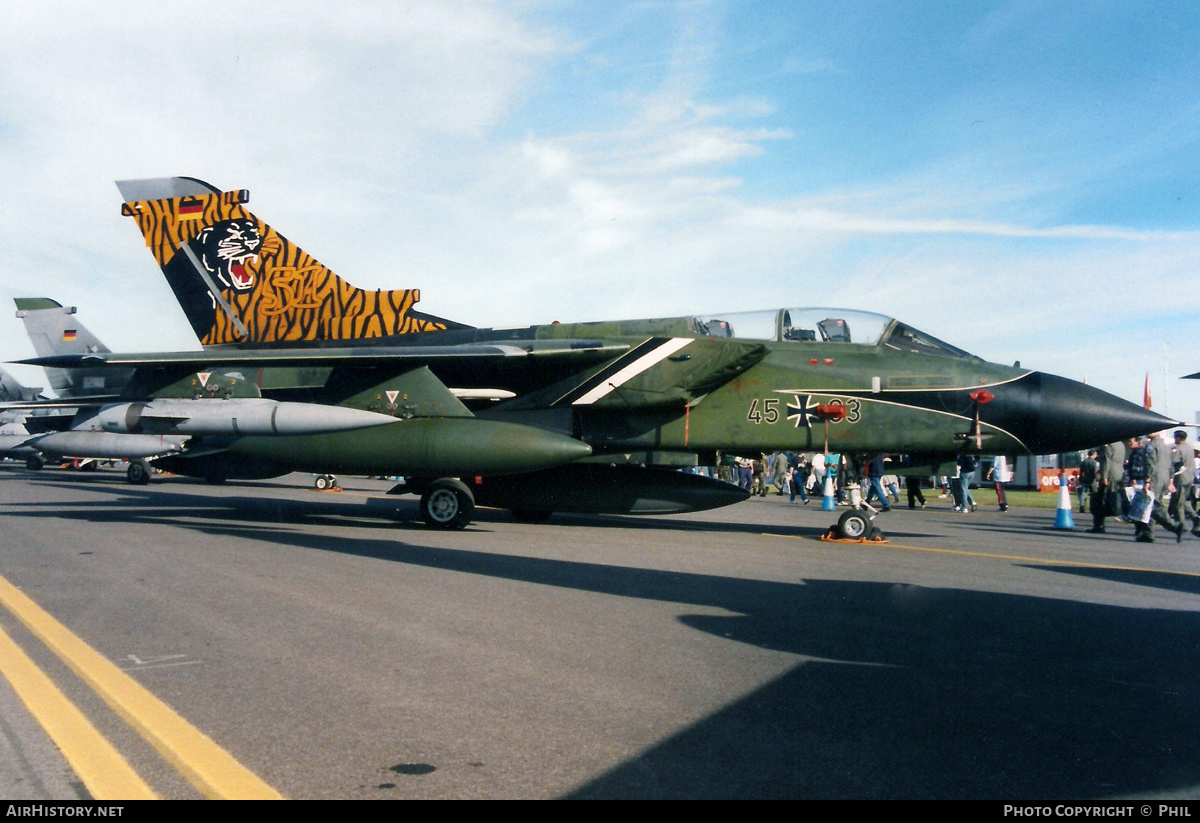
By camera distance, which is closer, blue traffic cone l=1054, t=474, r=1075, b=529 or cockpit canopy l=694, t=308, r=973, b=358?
cockpit canopy l=694, t=308, r=973, b=358

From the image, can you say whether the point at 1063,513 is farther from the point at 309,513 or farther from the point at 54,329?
the point at 54,329

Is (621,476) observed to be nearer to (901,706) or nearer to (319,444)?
(319,444)

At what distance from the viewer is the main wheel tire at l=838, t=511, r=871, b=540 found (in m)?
11.5

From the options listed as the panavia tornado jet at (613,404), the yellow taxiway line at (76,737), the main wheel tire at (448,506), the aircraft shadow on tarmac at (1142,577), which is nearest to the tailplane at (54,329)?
→ the panavia tornado jet at (613,404)

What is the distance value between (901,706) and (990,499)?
77.3 ft

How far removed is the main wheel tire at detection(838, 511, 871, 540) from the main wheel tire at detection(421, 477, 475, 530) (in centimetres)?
500

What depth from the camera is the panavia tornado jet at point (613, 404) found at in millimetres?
11141

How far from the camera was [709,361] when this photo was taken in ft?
39.0

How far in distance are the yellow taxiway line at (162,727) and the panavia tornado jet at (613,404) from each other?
6769 mm

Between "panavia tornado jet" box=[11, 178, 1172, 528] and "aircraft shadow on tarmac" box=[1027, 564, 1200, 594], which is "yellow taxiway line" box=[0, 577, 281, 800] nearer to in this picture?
"panavia tornado jet" box=[11, 178, 1172, 528]

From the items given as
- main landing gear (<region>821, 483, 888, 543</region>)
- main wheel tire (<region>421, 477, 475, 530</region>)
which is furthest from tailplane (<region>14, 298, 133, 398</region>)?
main landing gear (<region>821, 483, 888, 543</region>)

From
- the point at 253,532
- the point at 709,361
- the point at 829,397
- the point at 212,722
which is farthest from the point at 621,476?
the point at 212,722

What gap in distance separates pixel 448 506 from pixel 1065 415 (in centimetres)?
798

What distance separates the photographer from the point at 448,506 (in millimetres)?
12562
